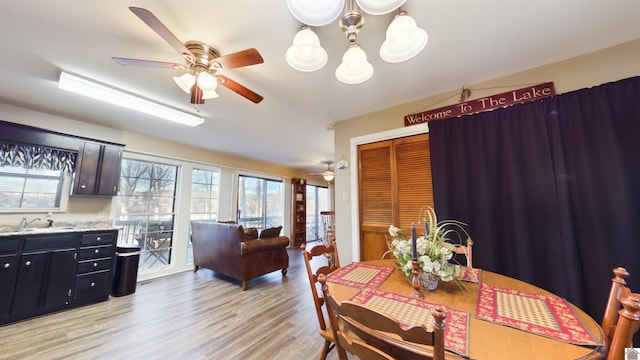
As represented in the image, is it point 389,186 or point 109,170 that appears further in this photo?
point 109,170

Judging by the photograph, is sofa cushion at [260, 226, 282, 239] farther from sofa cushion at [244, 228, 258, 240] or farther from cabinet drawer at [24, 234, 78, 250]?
cabinet drawer at [24, 234, 78, 250]

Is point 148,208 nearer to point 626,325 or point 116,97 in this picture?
point 116,97

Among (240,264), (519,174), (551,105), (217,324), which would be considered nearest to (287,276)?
(240,264)

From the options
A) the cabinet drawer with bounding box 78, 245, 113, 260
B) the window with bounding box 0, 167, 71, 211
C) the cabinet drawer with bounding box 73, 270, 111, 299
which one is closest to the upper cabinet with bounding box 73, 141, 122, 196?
the window with bounding box 0, 167, 71, 211

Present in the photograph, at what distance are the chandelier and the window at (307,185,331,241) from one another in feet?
20.9

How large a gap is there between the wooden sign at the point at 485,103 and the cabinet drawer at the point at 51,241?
4.30 meters

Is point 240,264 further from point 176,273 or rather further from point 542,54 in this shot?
point 542,54

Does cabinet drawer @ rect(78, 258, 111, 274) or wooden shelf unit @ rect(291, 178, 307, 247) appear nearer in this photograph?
cabinet drawer @ rect(78, 258, 111, 274)

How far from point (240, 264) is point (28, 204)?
108 inches

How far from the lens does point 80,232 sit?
268 cm

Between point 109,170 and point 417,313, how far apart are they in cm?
427

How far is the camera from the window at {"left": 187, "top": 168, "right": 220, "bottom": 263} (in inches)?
177

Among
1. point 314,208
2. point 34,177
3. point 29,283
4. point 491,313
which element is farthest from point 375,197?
point 314,208

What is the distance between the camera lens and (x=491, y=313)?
0.95 meters
